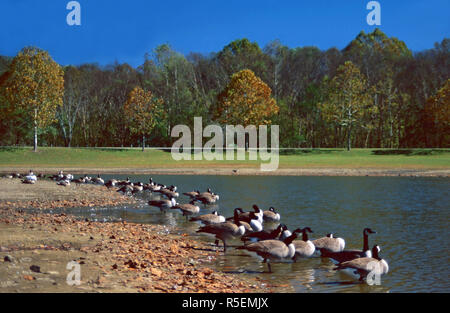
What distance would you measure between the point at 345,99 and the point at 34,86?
169 ft

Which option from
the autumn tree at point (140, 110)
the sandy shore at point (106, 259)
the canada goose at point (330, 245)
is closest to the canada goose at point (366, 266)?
the canada goose at point (330, 245)

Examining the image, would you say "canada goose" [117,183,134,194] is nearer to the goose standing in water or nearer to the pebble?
the goose standing in water

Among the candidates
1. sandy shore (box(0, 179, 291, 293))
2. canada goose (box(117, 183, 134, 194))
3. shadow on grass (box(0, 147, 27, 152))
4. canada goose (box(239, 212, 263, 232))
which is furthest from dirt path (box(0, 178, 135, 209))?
shadow on grass (box(0, 147, 27, 152))

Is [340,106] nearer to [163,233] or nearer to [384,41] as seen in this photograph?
[384,41]

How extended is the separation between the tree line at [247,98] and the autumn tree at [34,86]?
0.54 ft

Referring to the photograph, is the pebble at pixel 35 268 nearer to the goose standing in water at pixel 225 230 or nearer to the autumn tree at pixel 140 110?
the goose standing in water at pixel 225 230

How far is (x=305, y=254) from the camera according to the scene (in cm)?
1585

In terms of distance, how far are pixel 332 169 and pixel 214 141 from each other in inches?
1471

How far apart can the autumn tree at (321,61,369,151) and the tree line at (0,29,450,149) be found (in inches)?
7.0

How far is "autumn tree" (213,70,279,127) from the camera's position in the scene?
84875 millimetres

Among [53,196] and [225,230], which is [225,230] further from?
[53,196]

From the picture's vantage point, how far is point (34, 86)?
78.4 meters

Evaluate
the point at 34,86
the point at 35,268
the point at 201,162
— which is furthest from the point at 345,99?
the point at 35,268

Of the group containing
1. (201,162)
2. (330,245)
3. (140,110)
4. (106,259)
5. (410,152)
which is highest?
(140,110)
